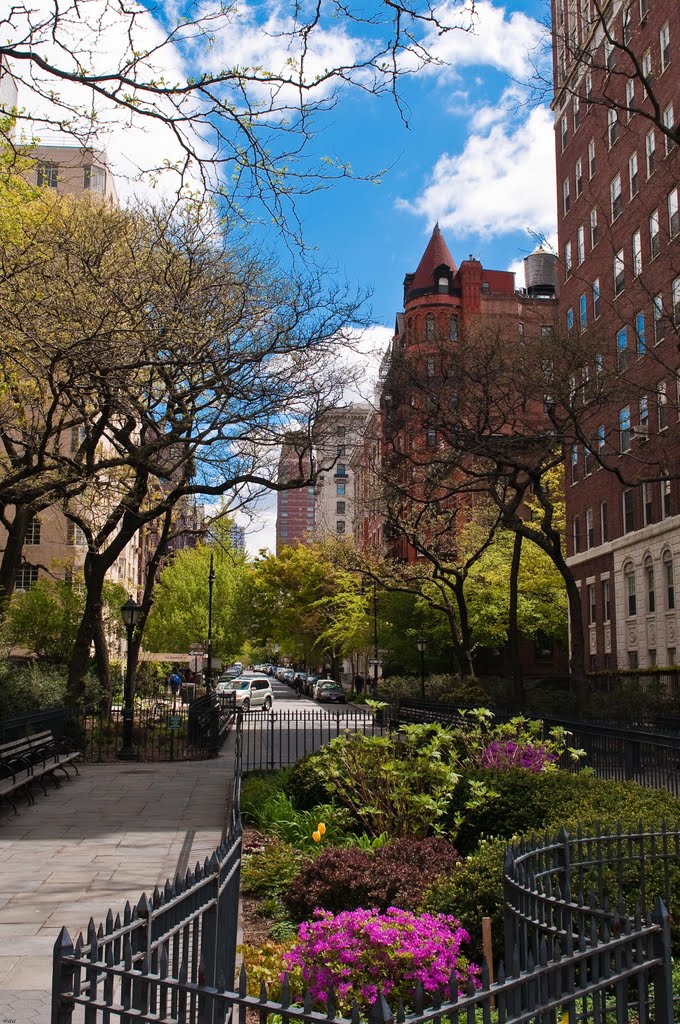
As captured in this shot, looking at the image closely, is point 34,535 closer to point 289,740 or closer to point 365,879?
point 289,740

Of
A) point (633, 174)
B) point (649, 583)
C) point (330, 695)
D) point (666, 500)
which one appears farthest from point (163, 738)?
point (330, 695)

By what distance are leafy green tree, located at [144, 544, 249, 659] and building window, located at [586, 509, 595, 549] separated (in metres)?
29.8

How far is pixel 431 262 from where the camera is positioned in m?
82.4

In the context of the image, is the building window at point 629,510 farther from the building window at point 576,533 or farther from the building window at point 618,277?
the building window at point 618,277

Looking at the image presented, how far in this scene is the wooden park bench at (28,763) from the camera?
1593 cm

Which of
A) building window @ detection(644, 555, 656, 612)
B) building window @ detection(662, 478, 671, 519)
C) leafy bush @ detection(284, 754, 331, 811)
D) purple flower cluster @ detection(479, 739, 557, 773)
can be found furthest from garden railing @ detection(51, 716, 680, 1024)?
building window @ detection(644, 555, 656, 612)

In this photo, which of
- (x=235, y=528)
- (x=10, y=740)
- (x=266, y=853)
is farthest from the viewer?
(x=235, y=528)

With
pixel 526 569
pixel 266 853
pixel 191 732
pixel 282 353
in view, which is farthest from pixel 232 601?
pixel 266 853

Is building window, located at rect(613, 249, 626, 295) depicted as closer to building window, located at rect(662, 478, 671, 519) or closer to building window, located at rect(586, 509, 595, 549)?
building window, located at rect(662, 478, 671, 519)

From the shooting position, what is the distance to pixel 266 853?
11.1 metres

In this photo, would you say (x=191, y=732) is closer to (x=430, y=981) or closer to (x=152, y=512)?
(x=152, y=512)

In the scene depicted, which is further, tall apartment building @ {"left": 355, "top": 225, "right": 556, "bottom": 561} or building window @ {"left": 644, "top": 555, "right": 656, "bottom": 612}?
building window @ {"left": 644, "top": 555, "right": 656, "bottom": 612}

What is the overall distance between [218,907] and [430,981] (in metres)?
1.75

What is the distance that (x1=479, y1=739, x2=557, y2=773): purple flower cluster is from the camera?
1254cm
